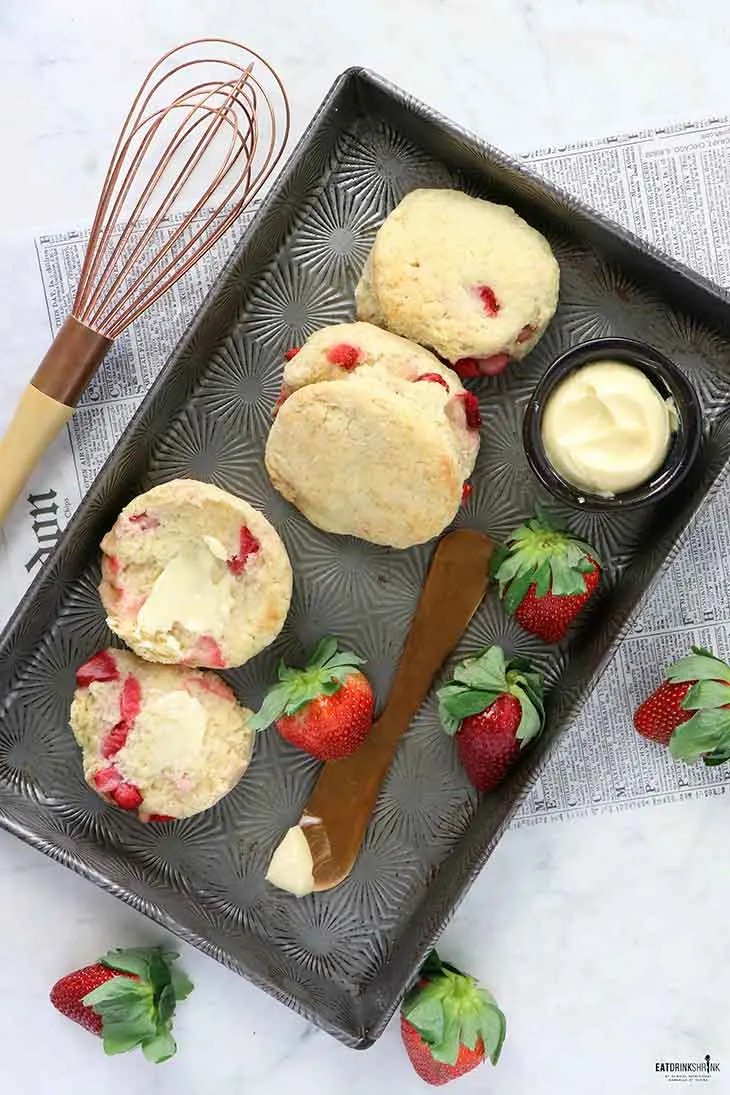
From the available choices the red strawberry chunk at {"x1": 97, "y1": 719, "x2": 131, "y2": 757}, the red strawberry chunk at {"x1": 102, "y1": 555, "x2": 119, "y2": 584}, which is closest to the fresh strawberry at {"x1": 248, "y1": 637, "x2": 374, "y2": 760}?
the red strawberry chunk at {"x1": 97, "y1": 719, "x2": 131, "y2": 757}

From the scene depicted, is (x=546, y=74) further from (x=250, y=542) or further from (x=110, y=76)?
(x=250, y=542)

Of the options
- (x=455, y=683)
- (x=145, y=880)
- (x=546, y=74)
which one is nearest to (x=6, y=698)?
(x=145, y=880)

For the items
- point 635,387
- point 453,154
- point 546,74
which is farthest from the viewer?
point 546,74

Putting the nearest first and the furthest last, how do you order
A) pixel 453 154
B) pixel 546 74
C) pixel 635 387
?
pixel 635 387
pixel 453 154
pixel 546 74

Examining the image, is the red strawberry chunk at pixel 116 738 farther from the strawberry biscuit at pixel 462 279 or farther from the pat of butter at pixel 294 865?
the strawberry biscuit at pixel 462 279

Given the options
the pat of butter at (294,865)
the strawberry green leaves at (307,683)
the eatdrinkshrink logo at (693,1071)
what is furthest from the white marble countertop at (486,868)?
the strawberry green leaves at (307,683)

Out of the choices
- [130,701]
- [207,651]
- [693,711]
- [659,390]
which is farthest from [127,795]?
[659,390]

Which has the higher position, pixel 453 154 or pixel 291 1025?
pixel 453 154

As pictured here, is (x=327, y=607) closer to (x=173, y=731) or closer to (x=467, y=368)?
(x=173, y=731)
